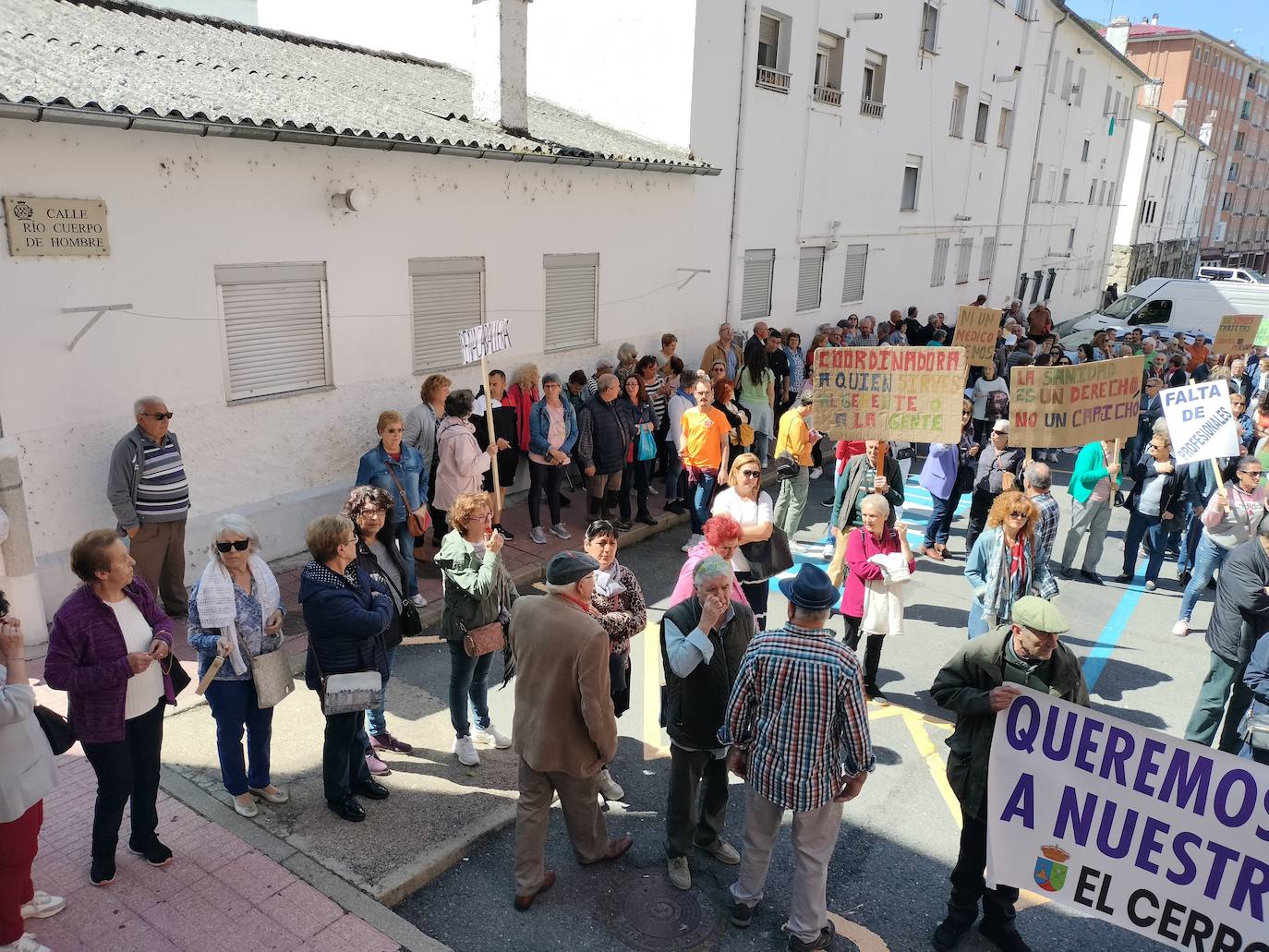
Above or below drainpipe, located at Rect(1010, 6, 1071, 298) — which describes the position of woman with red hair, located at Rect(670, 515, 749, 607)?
below

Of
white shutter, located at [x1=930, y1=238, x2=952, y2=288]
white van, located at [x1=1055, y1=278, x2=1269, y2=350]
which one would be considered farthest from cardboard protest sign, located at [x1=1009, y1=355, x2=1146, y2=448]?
white van, located at [x1=1055, y1=278, x2=1269, y2=350]

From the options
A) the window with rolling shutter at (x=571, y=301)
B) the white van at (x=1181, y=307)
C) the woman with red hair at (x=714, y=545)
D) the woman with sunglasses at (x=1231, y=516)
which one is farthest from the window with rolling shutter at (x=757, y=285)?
the white van at (x=1181, y=307)

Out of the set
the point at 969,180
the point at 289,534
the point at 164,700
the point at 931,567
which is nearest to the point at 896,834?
the point at 164,700

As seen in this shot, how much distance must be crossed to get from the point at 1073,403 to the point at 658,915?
6.15 meters

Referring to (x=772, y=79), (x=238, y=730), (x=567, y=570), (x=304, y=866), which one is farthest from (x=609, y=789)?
(x=772, y=79)

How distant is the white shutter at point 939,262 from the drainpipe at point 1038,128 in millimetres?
5298

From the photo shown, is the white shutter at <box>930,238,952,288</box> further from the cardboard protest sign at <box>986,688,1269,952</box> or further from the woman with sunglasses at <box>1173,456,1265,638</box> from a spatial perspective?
the cardboard protest sign at <box>986,688,1269,952</box>

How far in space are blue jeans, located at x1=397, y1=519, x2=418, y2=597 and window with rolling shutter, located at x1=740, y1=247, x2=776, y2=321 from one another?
8.69m

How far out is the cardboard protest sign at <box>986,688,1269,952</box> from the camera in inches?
143

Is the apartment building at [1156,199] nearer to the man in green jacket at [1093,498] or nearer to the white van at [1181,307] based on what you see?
the white van at [1181,307]

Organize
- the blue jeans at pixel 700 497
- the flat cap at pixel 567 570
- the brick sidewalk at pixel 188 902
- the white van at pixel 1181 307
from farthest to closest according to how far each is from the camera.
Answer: the white van at pixel 1181 307
the blue jeans at pixel 700 497
the flat cap at pixel 567 570
the brick sidewalk at pixel 188 902

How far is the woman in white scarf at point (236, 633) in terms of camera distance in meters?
4.29

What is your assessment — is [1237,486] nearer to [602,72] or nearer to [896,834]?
[896,834]

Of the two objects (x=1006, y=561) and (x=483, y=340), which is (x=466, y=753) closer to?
(x=1006, y=561)
